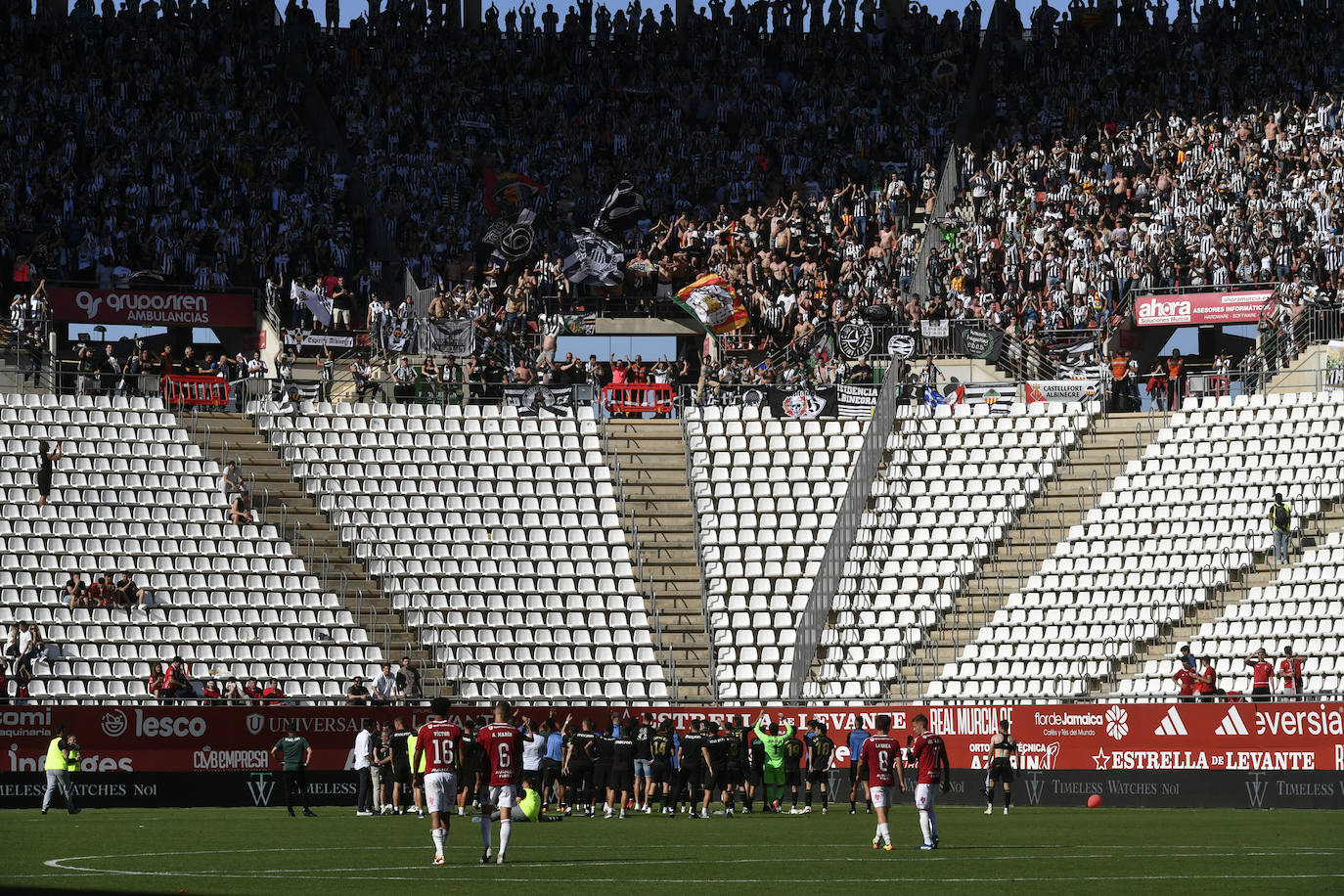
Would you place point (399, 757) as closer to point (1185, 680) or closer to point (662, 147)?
point (1185, 680)

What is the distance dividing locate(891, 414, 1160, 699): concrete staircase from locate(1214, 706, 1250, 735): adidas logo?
6.94 m

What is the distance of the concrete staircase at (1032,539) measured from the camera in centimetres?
3809

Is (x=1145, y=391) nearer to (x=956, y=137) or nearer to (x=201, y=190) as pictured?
(x=956, y=137)

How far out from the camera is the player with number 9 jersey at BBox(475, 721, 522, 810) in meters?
19.8

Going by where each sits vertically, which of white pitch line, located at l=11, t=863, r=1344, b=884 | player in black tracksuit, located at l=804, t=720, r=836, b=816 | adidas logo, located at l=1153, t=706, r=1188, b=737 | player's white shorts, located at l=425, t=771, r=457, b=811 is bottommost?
player in black tracksuit, located at l=804, t=720, r=836, b=816

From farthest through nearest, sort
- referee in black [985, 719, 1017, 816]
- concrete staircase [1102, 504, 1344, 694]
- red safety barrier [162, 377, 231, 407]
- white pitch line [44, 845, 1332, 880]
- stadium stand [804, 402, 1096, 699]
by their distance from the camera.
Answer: red safety barrier [162, 377, 231, 407]
stadium stand [804, 402, 1096, 699]
concrete staircase [1102, 504, 1344, 694]
referee in black [985, 719, 1017, 816]
white pitch line [44, 845, 1332, 880]

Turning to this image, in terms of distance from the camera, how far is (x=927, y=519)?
40.5 m

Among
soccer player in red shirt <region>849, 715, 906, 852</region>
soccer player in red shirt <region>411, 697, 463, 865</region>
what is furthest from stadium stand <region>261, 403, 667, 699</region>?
soccer player in red shirt <region>411, 697, 463, 865</region>

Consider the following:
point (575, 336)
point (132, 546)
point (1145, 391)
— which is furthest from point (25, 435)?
point (1145, 391)

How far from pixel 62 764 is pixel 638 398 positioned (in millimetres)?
17367

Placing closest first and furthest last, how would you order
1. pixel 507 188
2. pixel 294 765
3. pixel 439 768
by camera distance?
pixel 439 768 → pixel 294 765 → pixel 507 188

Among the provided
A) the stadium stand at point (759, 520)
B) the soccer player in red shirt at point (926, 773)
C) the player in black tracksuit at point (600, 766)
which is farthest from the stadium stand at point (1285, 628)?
the soccer player in red shirt at point (926, 773)

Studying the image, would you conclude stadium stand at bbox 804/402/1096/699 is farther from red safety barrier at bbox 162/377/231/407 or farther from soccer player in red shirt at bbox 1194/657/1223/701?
red safety barrier at bbox 162/377/231/407

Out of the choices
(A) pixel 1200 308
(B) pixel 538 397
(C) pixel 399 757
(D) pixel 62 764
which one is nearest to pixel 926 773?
(C) pixel 399 757
